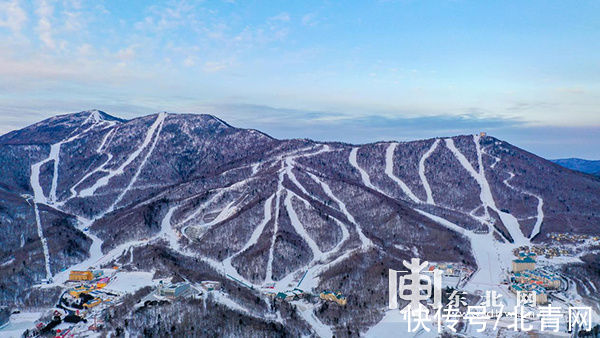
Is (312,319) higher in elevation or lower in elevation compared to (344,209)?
lower

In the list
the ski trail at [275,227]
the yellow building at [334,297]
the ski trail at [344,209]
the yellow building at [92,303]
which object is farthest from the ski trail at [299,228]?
the yellow building at [92,303]

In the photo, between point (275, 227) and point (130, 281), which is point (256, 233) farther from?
point (130, 281)

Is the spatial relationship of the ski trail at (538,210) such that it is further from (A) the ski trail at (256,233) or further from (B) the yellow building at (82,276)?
(B) the yellow building at (82,276)

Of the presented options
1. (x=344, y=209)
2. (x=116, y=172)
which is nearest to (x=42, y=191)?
(x=116, y=172)

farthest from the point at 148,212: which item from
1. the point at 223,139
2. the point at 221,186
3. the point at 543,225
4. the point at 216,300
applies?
the point at 543,225

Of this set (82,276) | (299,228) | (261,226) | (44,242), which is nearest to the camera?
(82,276)

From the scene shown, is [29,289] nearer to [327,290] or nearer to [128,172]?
[327,290]

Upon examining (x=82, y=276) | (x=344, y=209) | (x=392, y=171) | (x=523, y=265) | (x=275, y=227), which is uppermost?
(x=392, y=171)
